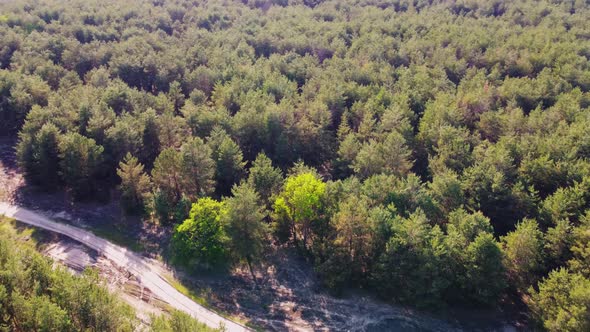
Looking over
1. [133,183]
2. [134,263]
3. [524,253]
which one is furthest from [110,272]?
[524,253]

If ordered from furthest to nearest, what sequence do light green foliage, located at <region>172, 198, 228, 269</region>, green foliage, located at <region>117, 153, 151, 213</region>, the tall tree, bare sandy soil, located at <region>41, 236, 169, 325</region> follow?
1. the tall tree
2. green foliage, located at <region>117, 153, 151, 213</region>
3. light green foliage, located at <region>172, 198, 228, 269</region>
4. bare sandy soil, located at <region>41, 236, 169, 325</region>

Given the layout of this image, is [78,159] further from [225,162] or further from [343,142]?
[343,142]

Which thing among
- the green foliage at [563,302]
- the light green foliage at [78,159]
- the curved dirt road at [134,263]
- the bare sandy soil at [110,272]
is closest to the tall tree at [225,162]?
Result: the curved dirt road at [134,263]

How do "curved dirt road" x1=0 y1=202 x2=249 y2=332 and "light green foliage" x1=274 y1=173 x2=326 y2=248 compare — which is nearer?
"curved dirt road" x1=0 y1=202 x2=249 y2=332

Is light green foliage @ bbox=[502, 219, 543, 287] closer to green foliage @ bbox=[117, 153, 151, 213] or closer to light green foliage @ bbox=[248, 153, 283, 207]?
light green foliage @ bbox=[248, 153, 283, 207]

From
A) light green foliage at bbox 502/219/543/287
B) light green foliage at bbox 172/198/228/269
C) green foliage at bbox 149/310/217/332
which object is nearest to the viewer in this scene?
green foliage at bbox 149/310/217/332

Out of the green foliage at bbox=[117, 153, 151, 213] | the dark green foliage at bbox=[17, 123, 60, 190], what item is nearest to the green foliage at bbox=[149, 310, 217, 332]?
the green foliage at bbox=[117, 153, 151, 213]
